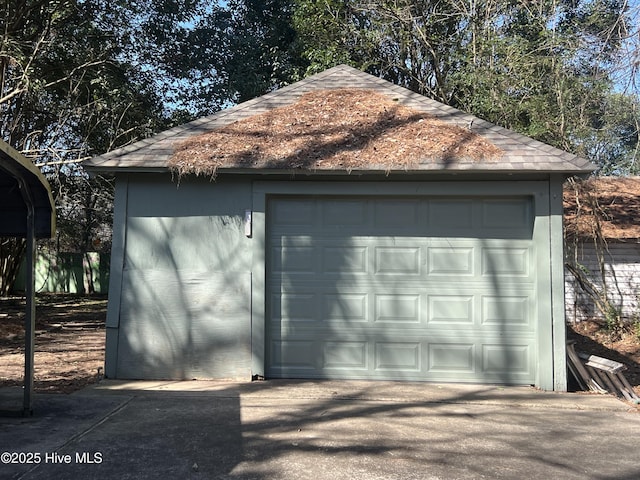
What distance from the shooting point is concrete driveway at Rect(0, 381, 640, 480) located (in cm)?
428

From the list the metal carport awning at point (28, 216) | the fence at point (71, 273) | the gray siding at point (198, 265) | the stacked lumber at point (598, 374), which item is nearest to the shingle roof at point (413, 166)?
the gray siding at point (198, 265)

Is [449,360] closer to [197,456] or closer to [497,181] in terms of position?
[497,181]

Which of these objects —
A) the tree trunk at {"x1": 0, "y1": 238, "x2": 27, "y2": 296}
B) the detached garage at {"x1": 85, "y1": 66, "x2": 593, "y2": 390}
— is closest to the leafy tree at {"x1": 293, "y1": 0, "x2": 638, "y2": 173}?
the detached garage at {"x1": 85, "y1": 66, "x2": 593, "y2": 390}

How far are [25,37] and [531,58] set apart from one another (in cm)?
1117

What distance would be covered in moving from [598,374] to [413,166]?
12.6 ft

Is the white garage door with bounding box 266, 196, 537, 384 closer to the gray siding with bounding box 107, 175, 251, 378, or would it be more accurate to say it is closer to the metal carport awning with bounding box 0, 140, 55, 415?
the gray siding with bounding box 107, 175, 251, 378

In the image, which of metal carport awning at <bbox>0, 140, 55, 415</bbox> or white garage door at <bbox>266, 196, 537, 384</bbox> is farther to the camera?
white garage door at <bbox>266, 196, 537, 384</bbox>

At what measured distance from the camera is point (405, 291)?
7.36m

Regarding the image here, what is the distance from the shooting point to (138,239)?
24.3 ft

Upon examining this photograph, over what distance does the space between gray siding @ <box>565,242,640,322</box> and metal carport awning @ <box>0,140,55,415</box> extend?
36.5ft

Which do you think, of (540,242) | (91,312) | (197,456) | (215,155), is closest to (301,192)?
(215,155)

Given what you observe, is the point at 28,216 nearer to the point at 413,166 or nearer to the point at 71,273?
the point at 413,166

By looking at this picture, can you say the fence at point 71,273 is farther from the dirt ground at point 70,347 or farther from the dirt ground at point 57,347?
the dirt ground at point 70,347

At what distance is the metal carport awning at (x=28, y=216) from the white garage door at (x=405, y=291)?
2835mm
